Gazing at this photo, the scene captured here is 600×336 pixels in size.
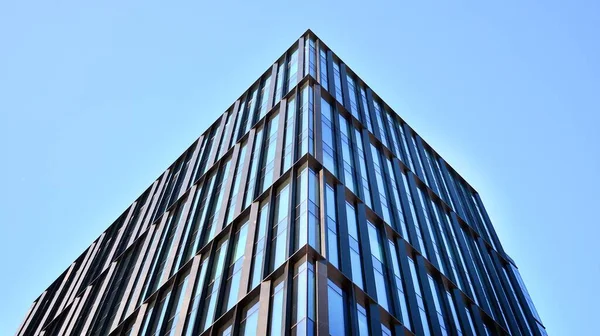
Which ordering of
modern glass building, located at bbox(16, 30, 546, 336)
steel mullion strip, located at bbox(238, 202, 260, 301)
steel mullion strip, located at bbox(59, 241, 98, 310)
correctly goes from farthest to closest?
steel mullion strip, located at bbox(59, 241, 98, 310) → steel mullion strip, located at bbox(238, 202, 260, 301) → modern glass building, located at bbox(16, 30, 546, 336)

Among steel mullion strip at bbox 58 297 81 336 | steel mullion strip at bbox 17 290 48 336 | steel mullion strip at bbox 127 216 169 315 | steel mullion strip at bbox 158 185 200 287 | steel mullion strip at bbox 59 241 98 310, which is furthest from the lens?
steel mullion strip at bbox 17 290 48 336

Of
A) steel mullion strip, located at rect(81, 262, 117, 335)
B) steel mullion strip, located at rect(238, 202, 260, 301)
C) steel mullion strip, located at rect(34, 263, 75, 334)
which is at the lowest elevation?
steel mullion strip, located at rect(238, 202, 260, 301)

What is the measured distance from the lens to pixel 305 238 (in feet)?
91.7

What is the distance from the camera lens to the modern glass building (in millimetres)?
27953

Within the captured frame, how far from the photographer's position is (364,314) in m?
27.3

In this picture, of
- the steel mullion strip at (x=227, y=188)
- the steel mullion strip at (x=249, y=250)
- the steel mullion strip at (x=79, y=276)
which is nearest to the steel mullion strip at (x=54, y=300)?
the steel mullion strip at (x=79, y=276)

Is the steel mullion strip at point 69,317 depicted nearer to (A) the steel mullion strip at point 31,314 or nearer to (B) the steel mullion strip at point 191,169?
(B) the steel mullion strip at point 191,169

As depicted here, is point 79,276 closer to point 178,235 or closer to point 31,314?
point 31,314

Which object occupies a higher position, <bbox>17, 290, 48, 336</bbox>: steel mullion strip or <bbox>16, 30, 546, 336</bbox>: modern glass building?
<bbox>17, 290, 48, 336</bbox>: steel mullion strip

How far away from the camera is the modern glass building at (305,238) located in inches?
1101

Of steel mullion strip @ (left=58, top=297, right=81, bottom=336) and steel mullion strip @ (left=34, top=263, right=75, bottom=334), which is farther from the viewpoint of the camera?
steel mullion strip @ (left=34, top=263, right=75, bottom=334)

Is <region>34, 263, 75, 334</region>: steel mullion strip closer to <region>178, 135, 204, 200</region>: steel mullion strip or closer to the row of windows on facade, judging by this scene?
<region>178, 135, 204, 200</region>: steel mullion strip

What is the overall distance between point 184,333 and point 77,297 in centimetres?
2733

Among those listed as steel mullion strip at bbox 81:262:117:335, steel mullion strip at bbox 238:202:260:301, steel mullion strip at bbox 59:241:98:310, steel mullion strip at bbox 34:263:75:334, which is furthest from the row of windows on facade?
steel mullion strip at bbox 34:263:75:334
